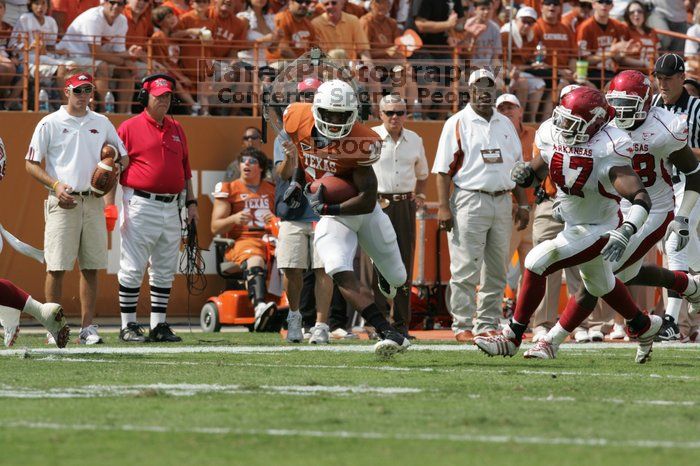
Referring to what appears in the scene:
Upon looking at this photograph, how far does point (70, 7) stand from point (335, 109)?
6.06 m

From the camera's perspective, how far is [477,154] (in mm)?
10648

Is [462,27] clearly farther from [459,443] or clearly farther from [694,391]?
[459,443]

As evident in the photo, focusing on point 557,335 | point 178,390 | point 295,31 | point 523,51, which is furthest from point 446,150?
point 523,51

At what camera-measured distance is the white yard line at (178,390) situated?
6.32 metres

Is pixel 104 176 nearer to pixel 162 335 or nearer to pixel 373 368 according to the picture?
pixel 162 335

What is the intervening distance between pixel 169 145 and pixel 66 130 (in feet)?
2.67

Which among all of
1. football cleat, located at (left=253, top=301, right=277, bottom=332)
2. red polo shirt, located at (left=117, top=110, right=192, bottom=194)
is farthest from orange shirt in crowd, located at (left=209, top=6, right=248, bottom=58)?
red polo shirt, located at (left=117, top=110, right=192, bottom=194)

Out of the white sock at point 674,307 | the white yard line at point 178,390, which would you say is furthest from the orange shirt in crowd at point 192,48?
the white yard line at point 178,390

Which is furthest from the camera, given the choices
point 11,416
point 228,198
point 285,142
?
point 228,198

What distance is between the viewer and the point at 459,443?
490 cm

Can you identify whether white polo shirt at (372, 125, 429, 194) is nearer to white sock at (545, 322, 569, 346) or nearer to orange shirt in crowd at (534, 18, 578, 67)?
white sock at (545, 322, 569, 346)

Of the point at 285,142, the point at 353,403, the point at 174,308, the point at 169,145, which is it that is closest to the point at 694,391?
the point at 353,403

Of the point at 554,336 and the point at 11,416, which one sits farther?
the point at 554,336

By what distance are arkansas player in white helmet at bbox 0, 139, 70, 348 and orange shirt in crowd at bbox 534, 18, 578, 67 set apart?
8.45 meters
